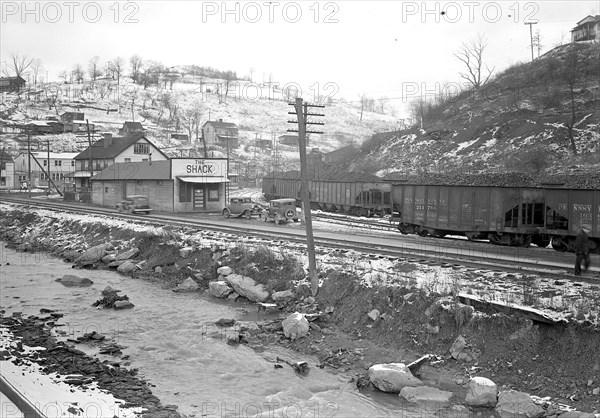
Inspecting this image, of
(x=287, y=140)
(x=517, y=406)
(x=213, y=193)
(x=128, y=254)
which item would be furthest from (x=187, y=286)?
(x=287, y=140)

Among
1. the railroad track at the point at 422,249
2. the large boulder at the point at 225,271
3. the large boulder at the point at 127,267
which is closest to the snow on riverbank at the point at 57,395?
the large boulder at the point at 225,271

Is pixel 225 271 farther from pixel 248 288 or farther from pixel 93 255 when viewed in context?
pixel 93 255

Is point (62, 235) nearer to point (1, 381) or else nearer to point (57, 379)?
point (57, 379)

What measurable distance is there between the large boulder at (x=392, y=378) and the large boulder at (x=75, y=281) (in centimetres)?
1497

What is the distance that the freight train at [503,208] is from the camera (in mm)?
21516

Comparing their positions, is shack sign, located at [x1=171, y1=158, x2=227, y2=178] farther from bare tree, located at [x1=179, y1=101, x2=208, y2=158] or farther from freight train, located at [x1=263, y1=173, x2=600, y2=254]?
bare tree, located at [x1=179, y1=101, x2=208, y2=158]

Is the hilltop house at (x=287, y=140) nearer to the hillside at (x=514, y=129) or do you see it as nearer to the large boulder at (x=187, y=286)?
the hillside at (x=514, y=129)

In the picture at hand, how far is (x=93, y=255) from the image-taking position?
90.7 ft

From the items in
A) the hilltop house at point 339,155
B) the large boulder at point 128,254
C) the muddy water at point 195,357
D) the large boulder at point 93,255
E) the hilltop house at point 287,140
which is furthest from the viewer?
the hilltop house at point 287,140

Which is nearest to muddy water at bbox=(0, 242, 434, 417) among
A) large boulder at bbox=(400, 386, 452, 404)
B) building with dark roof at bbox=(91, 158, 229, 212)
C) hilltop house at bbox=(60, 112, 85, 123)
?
large boulder at bbox=(400, 386, 452, 404)

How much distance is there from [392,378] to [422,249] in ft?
35.4

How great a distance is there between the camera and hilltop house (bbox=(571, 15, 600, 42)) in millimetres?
82537

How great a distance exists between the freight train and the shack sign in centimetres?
1796

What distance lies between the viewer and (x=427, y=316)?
1434cm
